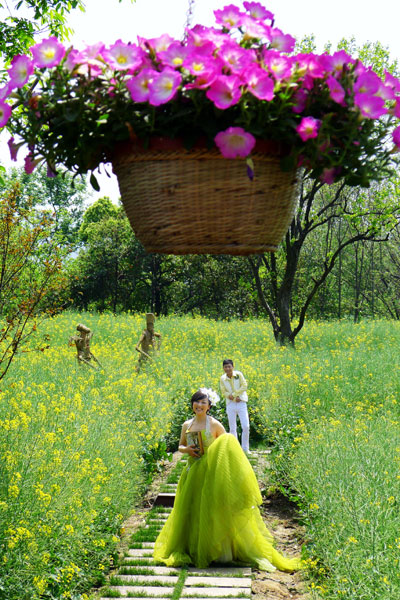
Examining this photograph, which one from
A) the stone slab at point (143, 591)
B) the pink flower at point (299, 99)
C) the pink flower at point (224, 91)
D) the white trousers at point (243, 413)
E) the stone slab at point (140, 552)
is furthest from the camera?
the white trousers at point (243, 413)

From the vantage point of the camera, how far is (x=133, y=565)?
260 inches

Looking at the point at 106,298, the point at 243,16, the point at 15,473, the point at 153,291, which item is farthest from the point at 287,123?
the point at 106,298

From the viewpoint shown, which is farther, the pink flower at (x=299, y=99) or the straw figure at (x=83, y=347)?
the straw figure at (x=83, y=347)

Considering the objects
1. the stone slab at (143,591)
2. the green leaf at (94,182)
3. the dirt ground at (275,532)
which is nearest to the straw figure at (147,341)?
the dirt ground at (275,532)

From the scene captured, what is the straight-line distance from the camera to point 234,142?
1.45m

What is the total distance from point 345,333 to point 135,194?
18.3 m

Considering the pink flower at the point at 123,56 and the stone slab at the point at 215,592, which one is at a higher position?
the pink flower at the point at 123,56

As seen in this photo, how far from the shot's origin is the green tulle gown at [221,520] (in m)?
6.76

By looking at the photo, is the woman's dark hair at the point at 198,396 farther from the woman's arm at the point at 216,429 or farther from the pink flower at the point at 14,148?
the pink flower at the point at 14,148

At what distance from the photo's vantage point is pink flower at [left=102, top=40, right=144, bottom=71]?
146cm

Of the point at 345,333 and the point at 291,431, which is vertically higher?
the point at 345,333

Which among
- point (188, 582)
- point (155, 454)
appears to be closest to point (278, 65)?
point (188, 582)

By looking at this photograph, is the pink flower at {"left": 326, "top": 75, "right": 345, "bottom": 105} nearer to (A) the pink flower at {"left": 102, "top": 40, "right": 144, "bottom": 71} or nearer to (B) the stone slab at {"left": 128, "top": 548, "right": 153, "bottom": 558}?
(A) the pink flower at {"left": 102, "top": 40, "right": 144, "bottom": 71}

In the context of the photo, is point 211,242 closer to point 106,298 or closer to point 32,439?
point 32,439
